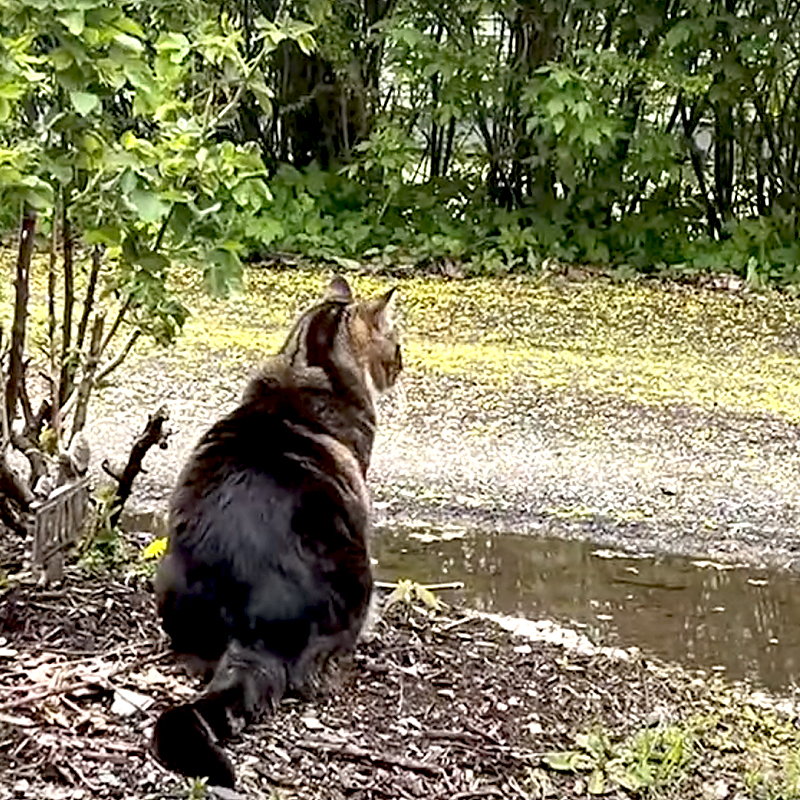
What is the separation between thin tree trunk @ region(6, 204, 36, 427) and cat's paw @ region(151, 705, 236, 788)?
1.29 m

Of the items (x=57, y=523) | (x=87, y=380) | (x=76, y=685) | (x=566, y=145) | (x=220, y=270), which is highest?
(x=220, y=270)

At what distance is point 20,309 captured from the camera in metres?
3.78

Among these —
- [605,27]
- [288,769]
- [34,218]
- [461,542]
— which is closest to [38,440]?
[34,218]

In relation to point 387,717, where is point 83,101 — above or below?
above

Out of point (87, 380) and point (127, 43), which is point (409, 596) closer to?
point (87, 380)

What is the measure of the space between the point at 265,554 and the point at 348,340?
97cm

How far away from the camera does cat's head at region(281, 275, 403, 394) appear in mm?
4043

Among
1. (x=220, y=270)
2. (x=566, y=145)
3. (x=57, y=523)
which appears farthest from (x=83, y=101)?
(x=566, y=145)

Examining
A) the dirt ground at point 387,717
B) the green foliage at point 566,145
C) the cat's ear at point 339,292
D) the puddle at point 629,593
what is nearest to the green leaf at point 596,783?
the dirt ground at point 387,717

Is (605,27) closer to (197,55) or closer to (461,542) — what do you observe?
(461,542)

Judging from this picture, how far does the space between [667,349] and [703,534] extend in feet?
8.69

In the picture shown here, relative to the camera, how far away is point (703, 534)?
17.5ft

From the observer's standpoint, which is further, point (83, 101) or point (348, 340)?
point (348, 340)

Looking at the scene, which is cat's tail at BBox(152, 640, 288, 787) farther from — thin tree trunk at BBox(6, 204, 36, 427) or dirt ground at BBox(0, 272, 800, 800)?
thin tree trunk at BBox(6, 204, 36, 427)
